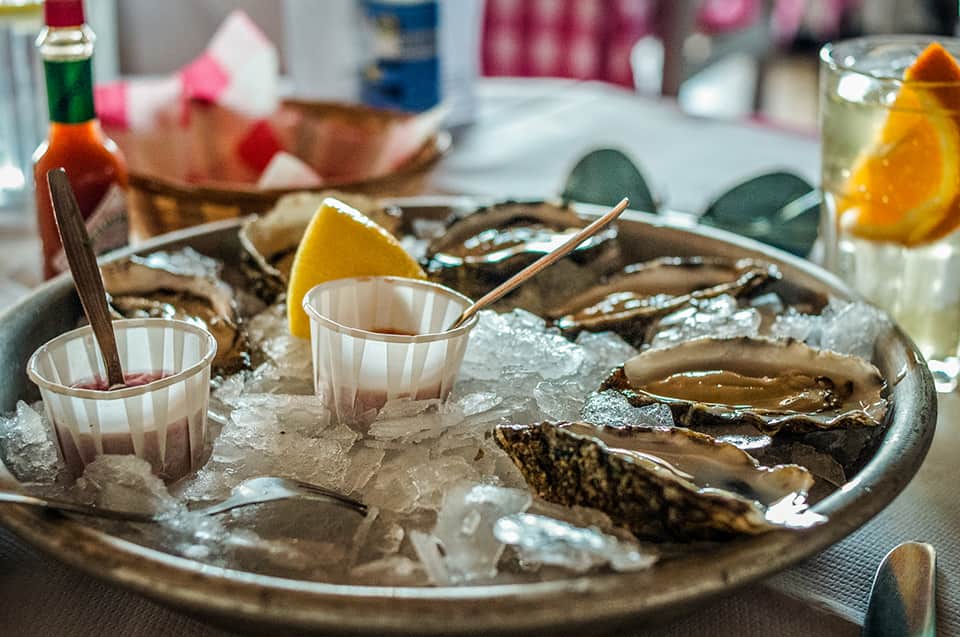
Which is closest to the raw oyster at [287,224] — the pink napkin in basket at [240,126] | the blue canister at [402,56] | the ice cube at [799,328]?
the pink napkin in basket at [240,126]

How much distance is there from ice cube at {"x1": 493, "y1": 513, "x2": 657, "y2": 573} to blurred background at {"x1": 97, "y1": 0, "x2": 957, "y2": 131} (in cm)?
135

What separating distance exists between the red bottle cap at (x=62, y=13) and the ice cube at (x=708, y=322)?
2.26ft

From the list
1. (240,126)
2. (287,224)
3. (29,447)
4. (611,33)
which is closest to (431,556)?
(29,447)

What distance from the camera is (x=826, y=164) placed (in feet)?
3.66

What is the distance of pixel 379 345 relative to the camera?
0.78 metres

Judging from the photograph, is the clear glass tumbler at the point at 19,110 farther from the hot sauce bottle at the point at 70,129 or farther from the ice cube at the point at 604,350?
the ice cube at the point at 604,350

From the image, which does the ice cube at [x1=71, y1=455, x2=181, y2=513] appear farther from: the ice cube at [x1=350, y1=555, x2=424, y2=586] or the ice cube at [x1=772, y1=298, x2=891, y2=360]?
the ice cube at [x1=772, y1=298, x2=891, y2=360]

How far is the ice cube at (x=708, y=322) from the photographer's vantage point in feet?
3.05

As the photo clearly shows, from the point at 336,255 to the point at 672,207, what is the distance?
32.8 inches

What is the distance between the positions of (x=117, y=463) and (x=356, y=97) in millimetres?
1264

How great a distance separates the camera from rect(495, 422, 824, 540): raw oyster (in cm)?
59

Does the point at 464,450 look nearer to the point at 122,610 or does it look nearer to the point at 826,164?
the point at 122,610

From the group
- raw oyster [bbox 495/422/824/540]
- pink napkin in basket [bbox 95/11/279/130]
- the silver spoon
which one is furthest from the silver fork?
pink napkin in basket [bbox 95/11/279/130]

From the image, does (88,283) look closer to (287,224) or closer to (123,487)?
(123,487)
